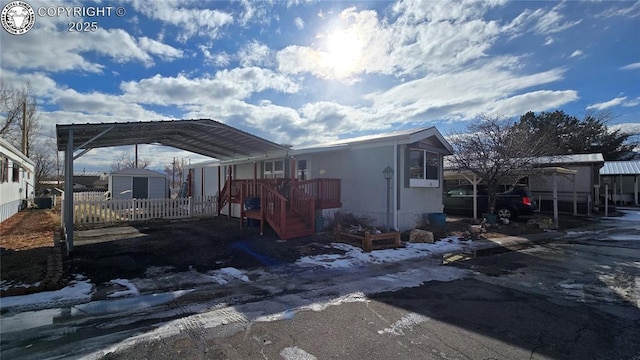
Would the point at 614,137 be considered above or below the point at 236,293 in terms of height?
above

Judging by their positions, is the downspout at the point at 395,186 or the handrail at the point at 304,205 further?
the downspout at the point at 395,186

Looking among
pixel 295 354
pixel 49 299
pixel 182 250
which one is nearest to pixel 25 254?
pixel 182 250

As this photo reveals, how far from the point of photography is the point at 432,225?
10.8 metres

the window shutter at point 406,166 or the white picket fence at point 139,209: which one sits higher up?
the window shutter at point 406,166

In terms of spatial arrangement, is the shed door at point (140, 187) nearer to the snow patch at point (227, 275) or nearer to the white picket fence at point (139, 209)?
the white picket fence at point (139, 209)

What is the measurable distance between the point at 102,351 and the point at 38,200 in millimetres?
20504

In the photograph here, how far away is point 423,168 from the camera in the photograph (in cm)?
1070

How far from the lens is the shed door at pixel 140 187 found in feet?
66.0

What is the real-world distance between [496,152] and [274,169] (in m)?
8.72

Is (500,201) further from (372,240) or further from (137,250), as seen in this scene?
(137,250)

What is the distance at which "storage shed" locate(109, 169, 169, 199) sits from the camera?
1967cm

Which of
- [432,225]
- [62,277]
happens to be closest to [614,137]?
[432,225]

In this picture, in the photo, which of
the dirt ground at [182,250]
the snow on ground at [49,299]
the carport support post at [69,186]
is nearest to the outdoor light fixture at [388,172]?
the dirt ground at [182,250]

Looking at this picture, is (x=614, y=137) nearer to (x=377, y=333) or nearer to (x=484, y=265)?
(x=484, y=265)
